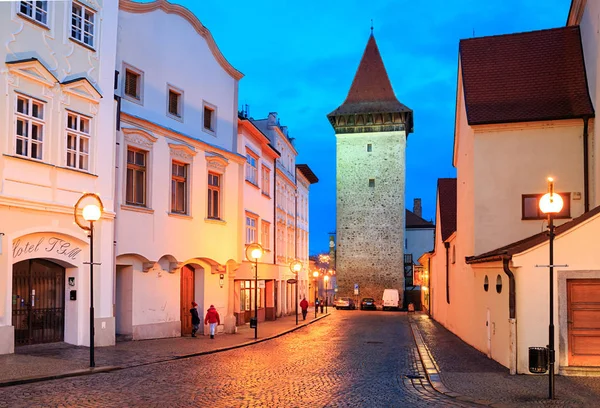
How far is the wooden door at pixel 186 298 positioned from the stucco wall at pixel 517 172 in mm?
11573

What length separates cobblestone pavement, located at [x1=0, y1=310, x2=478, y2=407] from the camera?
38.1 ft

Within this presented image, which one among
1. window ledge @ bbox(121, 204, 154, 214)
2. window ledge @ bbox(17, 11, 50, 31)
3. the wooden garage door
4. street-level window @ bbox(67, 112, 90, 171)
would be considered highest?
window ledge @ bbox(17, 11, 50, 31)

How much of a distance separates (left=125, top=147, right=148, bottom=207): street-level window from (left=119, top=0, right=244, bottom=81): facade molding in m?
5.05

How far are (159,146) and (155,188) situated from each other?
1.56m

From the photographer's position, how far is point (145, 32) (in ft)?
79.4

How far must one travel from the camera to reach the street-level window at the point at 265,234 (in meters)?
38.3

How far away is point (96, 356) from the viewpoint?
17.5 meters

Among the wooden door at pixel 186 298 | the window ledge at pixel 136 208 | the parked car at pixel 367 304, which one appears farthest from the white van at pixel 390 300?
the window ledge at pixel 136 208

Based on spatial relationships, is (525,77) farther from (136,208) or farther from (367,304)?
(367,304)

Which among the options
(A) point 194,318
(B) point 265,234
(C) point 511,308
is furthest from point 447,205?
(C) point 511,308

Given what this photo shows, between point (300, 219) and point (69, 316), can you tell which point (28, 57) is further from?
point (300, 219)

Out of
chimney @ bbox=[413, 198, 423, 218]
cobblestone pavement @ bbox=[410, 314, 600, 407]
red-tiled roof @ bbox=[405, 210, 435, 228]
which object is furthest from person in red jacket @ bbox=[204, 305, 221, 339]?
chimney @ bbox=[413, 198, 423, 218]

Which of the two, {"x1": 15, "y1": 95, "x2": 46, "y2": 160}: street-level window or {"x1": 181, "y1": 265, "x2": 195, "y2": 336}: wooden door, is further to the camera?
{"x1": 181, "y1": 265, "x2": 195, "y2": 336}: wooden door

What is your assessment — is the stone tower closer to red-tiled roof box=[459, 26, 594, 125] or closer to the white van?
the white van
